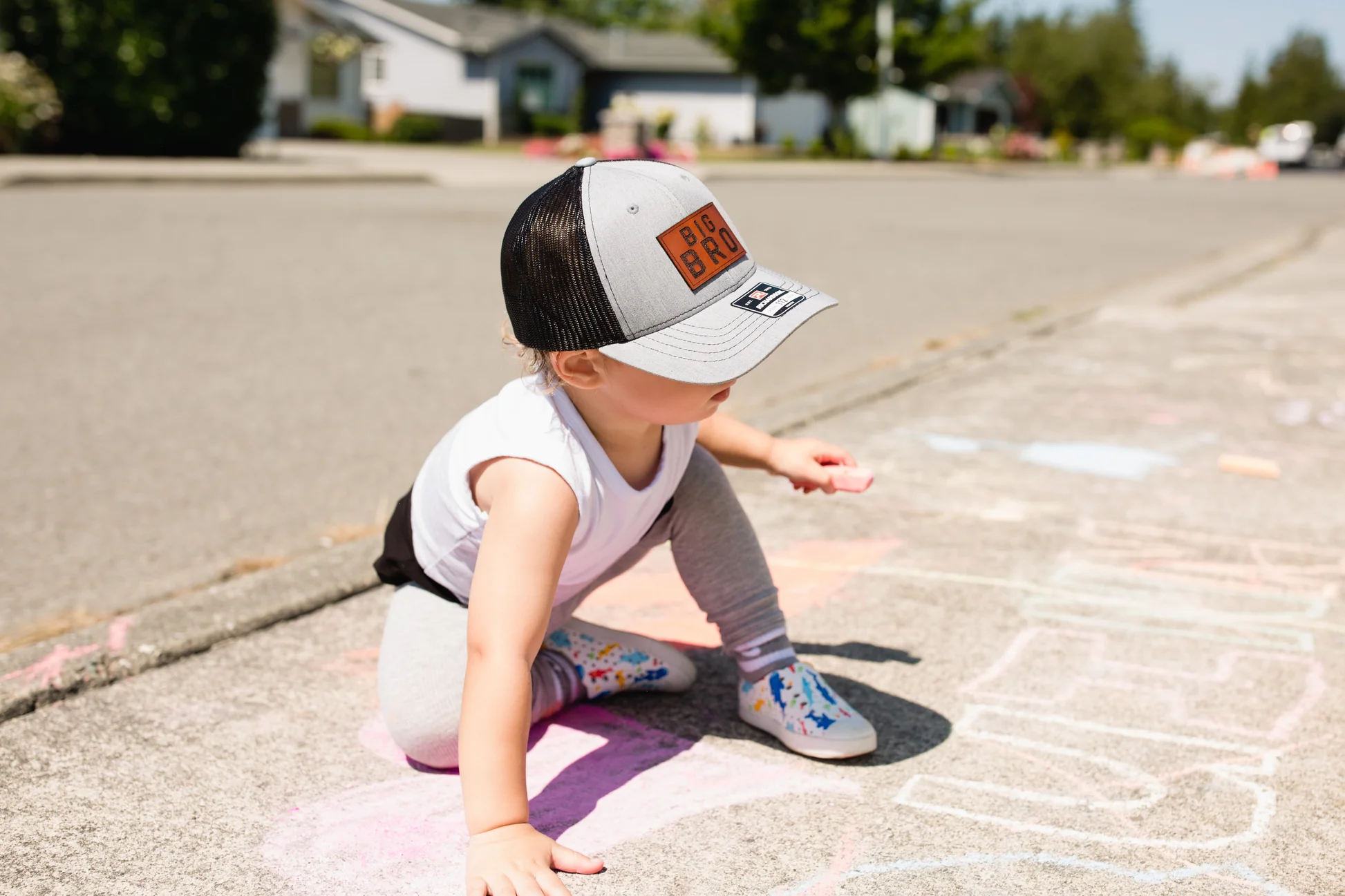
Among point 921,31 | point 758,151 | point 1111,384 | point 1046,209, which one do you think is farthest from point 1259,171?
point 1111,384

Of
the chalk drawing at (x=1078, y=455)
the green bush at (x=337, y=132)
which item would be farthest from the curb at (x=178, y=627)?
the green bush at (x=337, y=132)

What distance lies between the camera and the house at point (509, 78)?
40.5 meters

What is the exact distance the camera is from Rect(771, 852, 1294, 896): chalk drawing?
1.74m

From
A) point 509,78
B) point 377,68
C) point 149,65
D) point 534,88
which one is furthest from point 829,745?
point 377,68

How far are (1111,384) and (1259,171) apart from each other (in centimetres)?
3953

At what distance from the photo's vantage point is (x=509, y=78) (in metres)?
41.7

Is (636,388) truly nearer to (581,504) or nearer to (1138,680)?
(581,504)

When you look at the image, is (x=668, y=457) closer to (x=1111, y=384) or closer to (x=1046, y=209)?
(x=1111, y=384)

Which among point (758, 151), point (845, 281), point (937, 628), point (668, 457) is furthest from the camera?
point (758, 151)

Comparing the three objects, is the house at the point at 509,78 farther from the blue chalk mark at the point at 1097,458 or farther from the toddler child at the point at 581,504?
the toddler child at the point at 581,504

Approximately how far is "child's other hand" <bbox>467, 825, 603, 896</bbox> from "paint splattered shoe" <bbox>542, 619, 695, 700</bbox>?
556 millimetres

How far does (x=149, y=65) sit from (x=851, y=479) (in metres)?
Answer: 17.2

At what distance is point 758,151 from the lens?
130ft

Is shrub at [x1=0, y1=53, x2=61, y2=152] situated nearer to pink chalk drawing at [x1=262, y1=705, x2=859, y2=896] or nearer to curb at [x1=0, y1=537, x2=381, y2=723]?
curb at [x1=0, y1=537, x2=381, y2=723]
